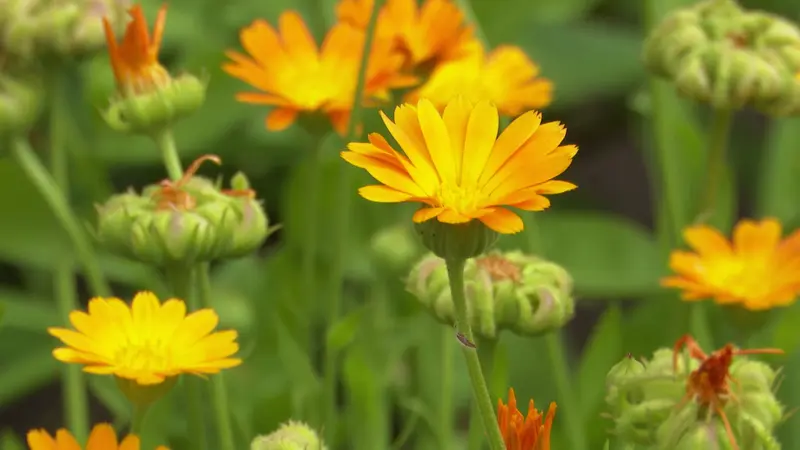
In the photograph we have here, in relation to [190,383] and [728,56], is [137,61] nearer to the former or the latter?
[190,383]

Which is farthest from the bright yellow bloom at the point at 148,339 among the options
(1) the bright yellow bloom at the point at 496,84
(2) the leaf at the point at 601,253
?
(2) the leaf at the point at 601,253

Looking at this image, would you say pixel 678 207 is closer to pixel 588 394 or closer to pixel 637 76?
pixel 588 394

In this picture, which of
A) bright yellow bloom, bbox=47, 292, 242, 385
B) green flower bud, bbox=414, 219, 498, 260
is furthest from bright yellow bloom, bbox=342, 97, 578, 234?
bright yellow bloom, bbox=47, 292, 242, 385

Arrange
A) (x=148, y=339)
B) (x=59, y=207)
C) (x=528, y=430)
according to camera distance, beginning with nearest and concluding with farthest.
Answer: (x=528, y=430) < (x=148, y=339) < (x=59, y=207)

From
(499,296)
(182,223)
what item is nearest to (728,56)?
(499,296)

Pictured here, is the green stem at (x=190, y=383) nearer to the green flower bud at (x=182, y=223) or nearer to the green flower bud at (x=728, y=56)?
the green flower bud at (x=182, y=223)

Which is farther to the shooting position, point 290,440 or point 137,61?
point 137,61
